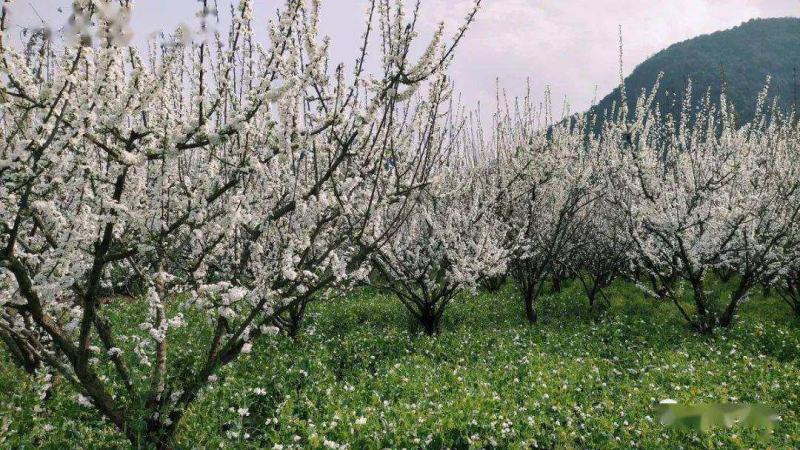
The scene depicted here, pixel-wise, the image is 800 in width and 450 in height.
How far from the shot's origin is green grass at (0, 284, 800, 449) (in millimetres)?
6855

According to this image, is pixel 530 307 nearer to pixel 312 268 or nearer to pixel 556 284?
pixel 556 284

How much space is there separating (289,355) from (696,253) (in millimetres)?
10366

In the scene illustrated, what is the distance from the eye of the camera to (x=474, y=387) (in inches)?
351

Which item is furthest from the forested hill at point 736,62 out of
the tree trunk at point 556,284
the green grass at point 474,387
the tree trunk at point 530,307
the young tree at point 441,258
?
the green grass at point 474,387

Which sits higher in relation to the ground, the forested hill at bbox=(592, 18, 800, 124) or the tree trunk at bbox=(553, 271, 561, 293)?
the forested hill at bbox=(592, 18, 800, 124)

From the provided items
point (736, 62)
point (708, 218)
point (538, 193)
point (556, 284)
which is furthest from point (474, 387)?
point (736, 62)

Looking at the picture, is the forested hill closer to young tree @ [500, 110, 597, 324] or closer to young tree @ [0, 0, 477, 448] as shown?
young tree @ [500, 110, 597, 324]

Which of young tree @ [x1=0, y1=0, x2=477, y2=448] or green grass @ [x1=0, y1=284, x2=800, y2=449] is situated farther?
green grass @ [x1=0, y1=284, x2=800, y2=449]

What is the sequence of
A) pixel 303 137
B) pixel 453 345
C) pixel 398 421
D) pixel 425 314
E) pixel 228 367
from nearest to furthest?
pixel 303 137
pixel 398 421
pixel 228 367
pixel 453 345
pixel 425 314

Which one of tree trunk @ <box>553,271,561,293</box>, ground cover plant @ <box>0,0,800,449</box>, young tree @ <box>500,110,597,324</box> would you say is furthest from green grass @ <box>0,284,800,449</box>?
tree trunk @ <box>553,271,561,293</box>

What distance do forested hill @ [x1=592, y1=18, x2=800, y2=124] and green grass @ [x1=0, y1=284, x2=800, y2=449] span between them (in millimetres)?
94156

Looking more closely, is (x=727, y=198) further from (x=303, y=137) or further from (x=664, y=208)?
(x=303, y=137)

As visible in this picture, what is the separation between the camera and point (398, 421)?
729 centimetres

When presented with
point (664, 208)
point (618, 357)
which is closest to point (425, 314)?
point (618, 357)
